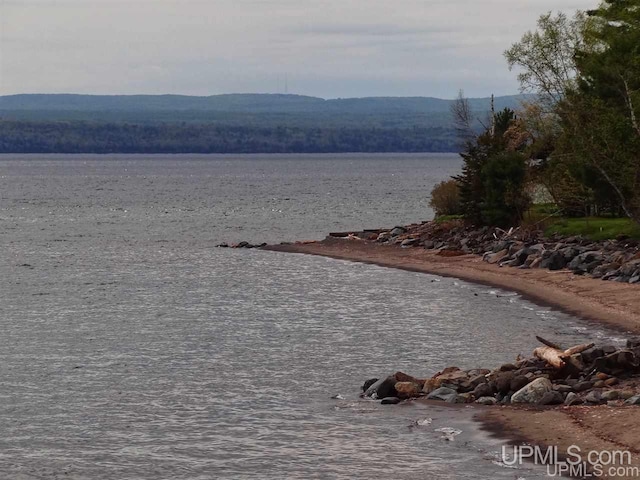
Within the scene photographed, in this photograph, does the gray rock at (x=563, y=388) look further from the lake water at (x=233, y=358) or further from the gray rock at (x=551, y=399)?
the lake water at (x=233, y=358)

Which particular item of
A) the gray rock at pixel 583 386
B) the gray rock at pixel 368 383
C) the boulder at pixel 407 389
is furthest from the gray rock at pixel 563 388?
the gray rock at pixel 368 383

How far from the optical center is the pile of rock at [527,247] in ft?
145

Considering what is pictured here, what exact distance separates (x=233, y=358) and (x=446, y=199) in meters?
40.4

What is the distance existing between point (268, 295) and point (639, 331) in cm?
1755

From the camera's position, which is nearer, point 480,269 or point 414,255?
point 480,269

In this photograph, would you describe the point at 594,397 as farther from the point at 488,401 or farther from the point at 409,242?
the point at 409,242

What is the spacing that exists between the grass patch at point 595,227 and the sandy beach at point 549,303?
454cm

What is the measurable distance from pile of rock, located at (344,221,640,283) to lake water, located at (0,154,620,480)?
381cm

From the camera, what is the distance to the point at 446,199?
230 ft

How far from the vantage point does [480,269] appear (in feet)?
166

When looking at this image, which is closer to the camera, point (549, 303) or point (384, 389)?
point (384, 389)

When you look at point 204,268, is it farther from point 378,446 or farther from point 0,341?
point 378,446

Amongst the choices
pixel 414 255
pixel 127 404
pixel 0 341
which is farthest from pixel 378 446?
pixel 414 255

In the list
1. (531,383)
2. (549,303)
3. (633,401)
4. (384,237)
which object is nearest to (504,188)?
(384,237)
